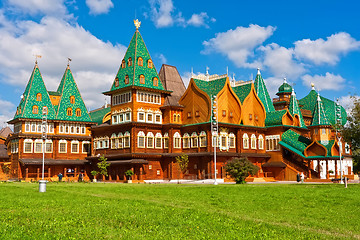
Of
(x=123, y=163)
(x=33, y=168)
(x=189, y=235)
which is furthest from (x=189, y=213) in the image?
(x=33, y=168)

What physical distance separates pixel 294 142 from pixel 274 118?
4594mm

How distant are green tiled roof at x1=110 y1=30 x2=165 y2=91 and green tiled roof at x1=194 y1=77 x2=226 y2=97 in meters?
5.25

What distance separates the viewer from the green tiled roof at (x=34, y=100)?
206ft

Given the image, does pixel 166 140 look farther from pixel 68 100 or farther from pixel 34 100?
pixel 34 100

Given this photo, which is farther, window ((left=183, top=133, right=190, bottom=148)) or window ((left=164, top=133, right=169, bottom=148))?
window ((left=164, top=133, right=169, bottom=148))

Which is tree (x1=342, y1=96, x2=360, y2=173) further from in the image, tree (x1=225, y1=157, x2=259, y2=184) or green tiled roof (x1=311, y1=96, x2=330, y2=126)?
green tiled roof (x1=311, y1=96, x2=330, y2=126)

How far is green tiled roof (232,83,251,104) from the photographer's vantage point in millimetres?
60231

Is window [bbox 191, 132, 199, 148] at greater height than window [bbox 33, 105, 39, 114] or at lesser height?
lesser

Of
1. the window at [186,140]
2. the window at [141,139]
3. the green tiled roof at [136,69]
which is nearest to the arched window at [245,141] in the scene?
the window at [186,140]

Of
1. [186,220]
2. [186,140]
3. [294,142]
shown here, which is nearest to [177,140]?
[186,140]

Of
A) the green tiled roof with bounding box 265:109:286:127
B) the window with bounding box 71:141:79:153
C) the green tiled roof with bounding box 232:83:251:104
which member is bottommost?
the window with bounding box 71:141:79:153

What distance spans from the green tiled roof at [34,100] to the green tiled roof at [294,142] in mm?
34509

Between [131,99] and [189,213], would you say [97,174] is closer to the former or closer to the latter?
[131,99]

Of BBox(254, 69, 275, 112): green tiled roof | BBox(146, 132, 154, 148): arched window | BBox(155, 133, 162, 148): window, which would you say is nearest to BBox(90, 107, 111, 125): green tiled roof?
BBox(155, 133, 162, 148): window
